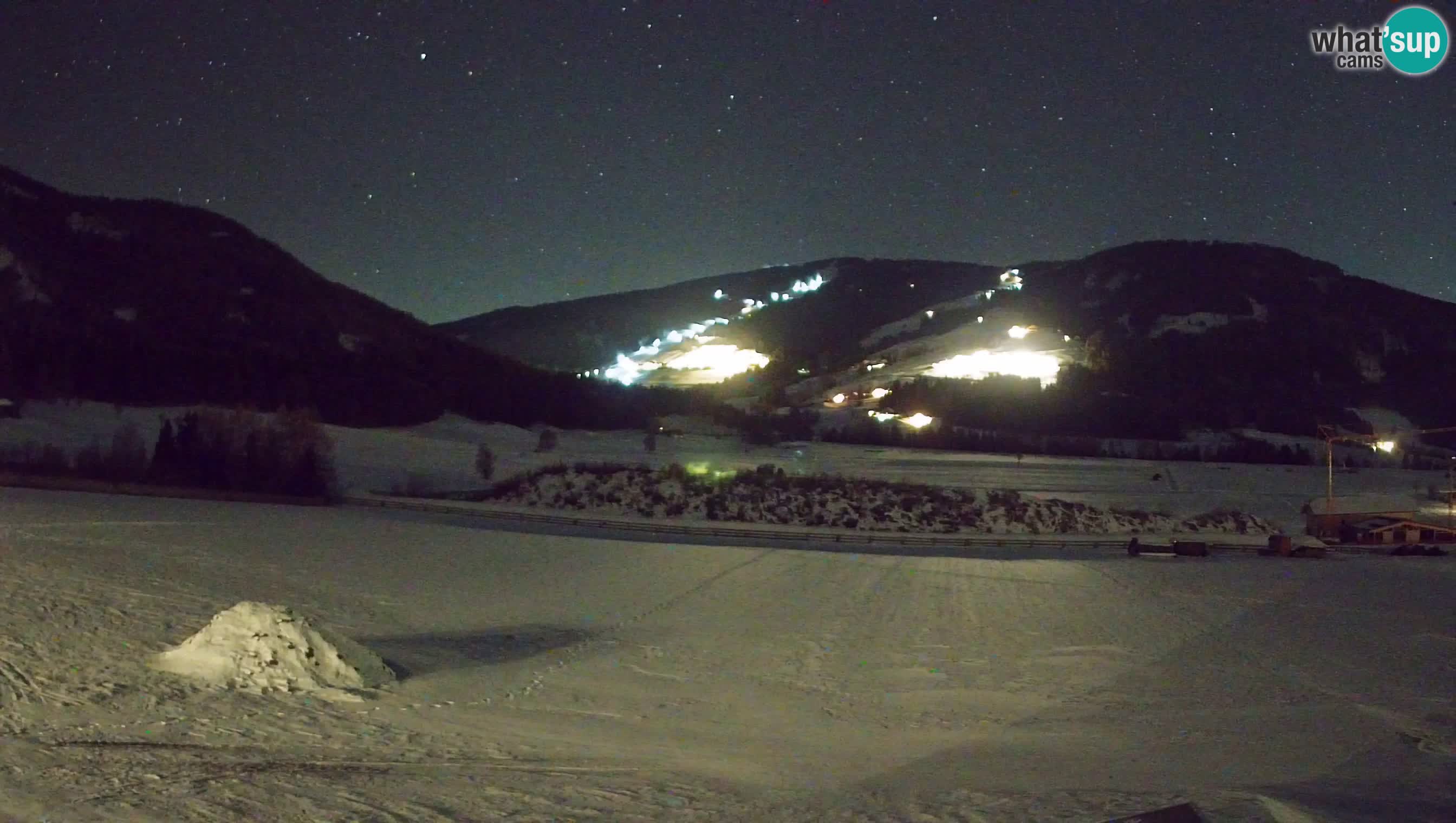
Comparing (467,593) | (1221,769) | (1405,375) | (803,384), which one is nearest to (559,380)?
(803,384)

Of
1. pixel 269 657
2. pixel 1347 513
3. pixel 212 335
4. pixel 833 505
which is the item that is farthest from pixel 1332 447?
pixel 212 335

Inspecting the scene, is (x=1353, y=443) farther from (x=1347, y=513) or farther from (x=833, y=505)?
(x=833, y=505)

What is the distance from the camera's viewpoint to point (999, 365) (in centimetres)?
12688

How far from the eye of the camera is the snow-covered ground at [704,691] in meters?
7.53

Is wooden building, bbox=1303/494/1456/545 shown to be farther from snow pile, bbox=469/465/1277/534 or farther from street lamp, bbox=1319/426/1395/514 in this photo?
snow pile, bbox=469/465/1277/534

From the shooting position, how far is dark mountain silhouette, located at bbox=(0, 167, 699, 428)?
7069 cm

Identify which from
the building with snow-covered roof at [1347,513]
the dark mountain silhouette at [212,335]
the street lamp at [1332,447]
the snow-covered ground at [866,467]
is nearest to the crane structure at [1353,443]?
the street lamp at [1332,447]

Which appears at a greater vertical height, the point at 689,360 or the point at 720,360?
the point at 720,360

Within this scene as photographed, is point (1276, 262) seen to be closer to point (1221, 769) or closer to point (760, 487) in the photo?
point (760, 487)

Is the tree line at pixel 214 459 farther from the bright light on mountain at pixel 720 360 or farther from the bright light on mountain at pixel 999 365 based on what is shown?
the bright light on mountain at pixel 720 360

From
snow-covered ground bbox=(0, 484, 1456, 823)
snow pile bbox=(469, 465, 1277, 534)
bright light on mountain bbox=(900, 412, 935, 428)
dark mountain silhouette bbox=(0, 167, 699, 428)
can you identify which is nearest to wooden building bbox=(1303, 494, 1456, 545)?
snow pile bbox=(469, 465, 1277, 534)

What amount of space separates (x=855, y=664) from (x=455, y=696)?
601 cm

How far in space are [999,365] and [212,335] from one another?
277ft

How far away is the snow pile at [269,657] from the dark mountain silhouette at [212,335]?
61.4 meters
